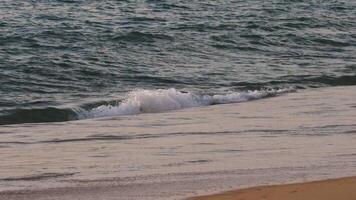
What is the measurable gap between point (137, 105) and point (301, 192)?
6.66 metres

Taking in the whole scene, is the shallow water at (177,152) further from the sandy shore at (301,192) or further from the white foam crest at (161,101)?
the white foam crest at (161,101)

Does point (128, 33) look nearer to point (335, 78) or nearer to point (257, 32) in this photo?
point (257, 32)

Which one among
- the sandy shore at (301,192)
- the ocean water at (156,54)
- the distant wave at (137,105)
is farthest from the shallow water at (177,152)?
the ocean water at (156,54)

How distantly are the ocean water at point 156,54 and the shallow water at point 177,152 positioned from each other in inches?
56.1

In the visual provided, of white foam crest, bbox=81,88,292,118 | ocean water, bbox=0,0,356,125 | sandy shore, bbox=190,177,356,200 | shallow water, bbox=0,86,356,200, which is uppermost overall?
sandy shore, bbox=190,177,356,200

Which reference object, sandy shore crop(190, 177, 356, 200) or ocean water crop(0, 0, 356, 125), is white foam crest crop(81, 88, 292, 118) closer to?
ocean water crop(0, 0, 356, 125)

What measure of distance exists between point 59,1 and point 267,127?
726 inches

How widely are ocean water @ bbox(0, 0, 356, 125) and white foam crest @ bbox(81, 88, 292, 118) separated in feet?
0.05

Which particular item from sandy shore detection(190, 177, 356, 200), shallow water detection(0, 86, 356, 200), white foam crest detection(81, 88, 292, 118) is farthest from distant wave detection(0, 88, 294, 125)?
sandy shore detection(190, 177, 356, 200)

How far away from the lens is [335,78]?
1731 centimetres

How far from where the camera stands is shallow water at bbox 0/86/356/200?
7941 millimetres

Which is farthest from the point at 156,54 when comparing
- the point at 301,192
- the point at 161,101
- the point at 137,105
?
the point at 301,192

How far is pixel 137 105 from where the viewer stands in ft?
45.4

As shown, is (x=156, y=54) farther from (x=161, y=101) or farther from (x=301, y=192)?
(x=301, y=192)
